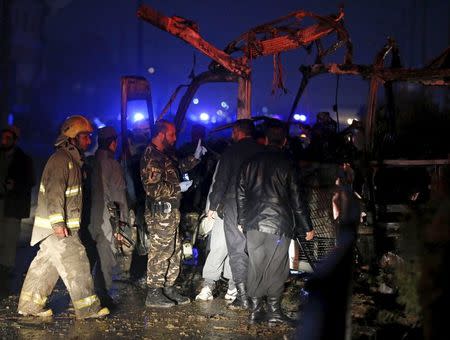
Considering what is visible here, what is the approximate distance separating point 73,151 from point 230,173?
1924 mm

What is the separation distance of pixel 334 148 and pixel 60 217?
4723mm

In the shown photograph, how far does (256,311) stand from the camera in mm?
6449

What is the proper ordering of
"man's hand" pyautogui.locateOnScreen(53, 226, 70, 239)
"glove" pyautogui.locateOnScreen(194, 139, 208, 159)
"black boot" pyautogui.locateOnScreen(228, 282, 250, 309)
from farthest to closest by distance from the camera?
"glove" pyautogui.locateOnScreen(194, 139, 208, 159)
"black boot" pyautogui.locateOnScreen(228, 282, 250, 309)
"man's hand" pyautogui.locateOnScreen(53, 226, 70, 239)

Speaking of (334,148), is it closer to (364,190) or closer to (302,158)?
(302,158)

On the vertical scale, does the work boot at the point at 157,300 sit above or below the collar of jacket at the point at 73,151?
below

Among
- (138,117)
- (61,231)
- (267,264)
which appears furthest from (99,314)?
(138,117)

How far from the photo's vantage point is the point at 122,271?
8.54 m

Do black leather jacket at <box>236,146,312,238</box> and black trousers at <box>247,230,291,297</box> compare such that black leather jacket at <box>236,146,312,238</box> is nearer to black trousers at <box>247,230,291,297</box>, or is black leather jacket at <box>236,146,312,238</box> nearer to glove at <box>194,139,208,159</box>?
black trousers at <box>247,230,291,297</box>

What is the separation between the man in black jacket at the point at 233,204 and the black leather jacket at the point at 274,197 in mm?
596

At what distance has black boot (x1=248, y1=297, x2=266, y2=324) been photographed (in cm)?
643

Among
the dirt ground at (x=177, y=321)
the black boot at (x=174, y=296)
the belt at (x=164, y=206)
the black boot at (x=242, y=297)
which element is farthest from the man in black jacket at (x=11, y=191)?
the black boot at (x=242, y=297)

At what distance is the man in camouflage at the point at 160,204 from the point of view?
7.00 meters

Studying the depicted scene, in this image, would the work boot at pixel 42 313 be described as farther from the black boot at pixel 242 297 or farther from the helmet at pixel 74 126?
the black boot at pixel 242 297

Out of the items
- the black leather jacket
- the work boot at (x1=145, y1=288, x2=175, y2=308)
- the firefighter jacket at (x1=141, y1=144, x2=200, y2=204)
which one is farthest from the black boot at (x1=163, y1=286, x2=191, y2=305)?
the black leather jacket
